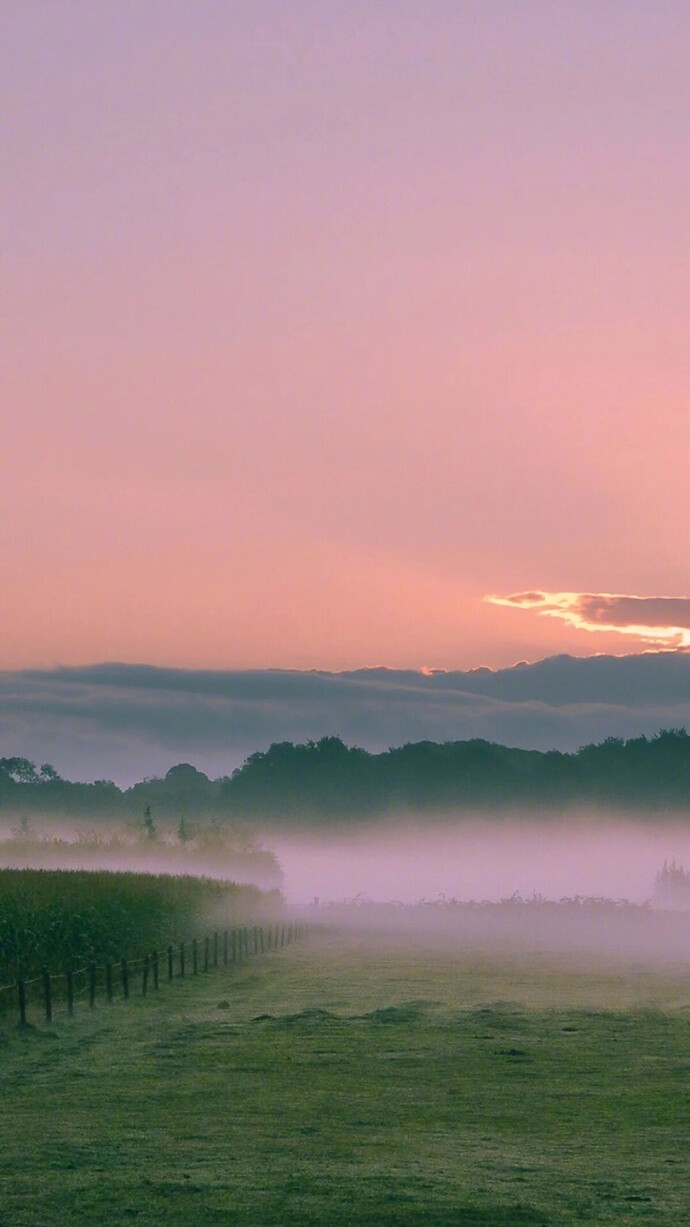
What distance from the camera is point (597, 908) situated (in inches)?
5871

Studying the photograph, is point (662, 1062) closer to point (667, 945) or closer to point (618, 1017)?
point (618, 1017)

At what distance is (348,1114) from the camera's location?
21828mm

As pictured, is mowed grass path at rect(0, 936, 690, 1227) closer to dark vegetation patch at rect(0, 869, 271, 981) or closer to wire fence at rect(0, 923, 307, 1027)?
wire fence at rect(0, 923, 307, 1027)

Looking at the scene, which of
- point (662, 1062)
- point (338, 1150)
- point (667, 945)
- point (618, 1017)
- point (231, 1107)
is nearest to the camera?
point (338, 1150)

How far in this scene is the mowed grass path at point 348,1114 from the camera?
52.4 ft

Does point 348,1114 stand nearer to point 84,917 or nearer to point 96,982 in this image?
point 96,982

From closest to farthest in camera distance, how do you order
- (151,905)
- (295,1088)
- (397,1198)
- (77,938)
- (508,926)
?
(397,1198), (295,1088), (77,938), (151,905), (508,926)

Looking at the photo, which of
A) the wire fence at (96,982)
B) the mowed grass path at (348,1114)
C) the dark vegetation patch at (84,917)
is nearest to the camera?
the mowed grass path at (348,1114)

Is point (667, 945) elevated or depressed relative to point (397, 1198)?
depressed

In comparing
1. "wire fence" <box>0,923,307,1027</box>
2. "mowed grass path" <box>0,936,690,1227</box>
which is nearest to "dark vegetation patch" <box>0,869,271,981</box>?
"wire fence" <box>0,923,307,1027</box>

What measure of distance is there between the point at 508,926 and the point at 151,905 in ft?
235

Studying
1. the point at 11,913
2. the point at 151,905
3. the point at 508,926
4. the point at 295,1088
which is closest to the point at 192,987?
the point at 11,913

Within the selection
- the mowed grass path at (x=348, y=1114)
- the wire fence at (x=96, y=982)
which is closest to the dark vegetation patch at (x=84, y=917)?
the wire fence at (x=96, y=982)

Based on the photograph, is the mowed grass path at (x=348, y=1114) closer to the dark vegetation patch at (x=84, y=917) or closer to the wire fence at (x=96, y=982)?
Result: the wire fence at (x=96, y=982)
